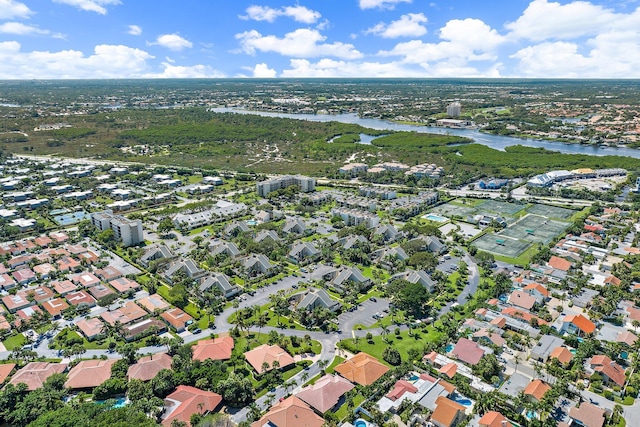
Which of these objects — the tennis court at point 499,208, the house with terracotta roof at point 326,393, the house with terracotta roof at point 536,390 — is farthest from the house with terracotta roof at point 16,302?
the tennis court at point 499,208

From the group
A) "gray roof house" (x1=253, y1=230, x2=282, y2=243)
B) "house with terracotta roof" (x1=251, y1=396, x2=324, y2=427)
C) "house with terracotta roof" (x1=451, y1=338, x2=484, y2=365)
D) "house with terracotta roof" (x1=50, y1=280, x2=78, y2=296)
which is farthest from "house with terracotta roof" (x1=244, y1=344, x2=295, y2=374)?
"house with terracotta roof" (x1=50, y1=280, x2=78, y2=296)

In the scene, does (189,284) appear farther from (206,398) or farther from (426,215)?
(426,215)

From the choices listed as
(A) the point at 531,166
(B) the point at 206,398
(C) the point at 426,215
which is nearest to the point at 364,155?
(A) the point at 531,166

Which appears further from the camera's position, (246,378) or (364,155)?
(364,155)

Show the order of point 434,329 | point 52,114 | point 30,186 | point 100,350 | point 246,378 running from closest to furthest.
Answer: point 246,378
point 100,350
point 434,329
point 30,186
point 52,114

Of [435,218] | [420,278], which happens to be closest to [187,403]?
[420,278]

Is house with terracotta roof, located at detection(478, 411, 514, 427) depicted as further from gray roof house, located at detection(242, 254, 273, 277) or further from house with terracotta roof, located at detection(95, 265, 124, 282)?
house with terracotta roof, located at detection(95, 265, 124, 282)

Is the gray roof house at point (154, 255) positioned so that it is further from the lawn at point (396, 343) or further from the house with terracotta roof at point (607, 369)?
the house with terracotta roof at point (607, 369)

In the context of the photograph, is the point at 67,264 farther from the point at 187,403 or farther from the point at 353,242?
the point at 353,242
